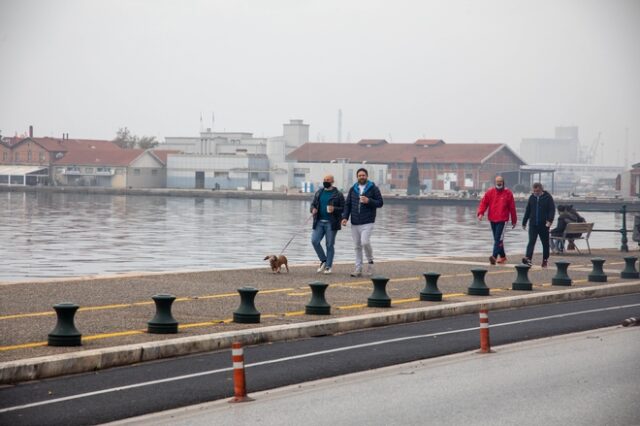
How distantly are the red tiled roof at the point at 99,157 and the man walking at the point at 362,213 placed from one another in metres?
146

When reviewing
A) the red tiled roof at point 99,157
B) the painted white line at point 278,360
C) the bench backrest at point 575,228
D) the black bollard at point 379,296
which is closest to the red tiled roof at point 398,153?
the red tiled roof at point 99,157

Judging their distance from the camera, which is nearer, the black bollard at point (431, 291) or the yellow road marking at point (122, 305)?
the yellow road marking at point (122, 305)

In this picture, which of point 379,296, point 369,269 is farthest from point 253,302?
point 369,269

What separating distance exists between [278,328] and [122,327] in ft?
6.30

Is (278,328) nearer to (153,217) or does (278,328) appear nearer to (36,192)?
(153,217)

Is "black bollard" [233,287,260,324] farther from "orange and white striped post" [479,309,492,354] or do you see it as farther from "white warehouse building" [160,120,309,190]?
"white warehouse building" [160,120,309,190]

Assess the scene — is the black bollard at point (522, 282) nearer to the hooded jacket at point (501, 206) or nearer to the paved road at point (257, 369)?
the paved road at point (257, 369)

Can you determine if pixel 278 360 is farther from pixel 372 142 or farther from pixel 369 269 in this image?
pixel 372 142

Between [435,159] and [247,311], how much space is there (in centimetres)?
15612

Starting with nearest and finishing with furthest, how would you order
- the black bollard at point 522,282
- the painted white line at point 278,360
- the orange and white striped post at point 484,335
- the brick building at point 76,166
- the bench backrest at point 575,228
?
the painted white line at point 278,360 < the orange and white striped post at point 484,335 < the black bollard at point 522,282 < the bench backrest at point 575,228 < the brick building at point 76,166

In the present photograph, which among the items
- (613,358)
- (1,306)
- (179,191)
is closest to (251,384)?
(613,358)

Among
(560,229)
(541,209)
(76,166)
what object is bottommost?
(560,229)

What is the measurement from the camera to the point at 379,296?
1678 cm

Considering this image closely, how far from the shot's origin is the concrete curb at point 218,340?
11273 millimetres
